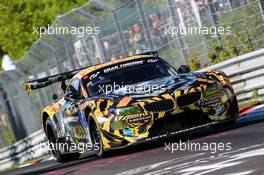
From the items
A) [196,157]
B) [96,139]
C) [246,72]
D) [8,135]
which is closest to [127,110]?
[96,139]

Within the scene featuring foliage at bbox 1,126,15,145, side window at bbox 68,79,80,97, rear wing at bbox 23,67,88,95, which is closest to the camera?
side window at bbox 68,79,80,97

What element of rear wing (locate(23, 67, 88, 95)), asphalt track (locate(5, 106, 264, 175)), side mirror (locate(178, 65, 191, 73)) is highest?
rear wing (locate(23, 67, 88, 95))

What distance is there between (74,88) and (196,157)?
4600 mm

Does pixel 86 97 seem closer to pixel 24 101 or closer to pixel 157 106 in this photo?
pixel 157 106

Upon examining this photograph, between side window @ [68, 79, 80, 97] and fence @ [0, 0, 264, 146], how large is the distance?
390 cm

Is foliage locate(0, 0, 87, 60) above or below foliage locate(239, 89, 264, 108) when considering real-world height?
above

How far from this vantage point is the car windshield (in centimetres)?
1311

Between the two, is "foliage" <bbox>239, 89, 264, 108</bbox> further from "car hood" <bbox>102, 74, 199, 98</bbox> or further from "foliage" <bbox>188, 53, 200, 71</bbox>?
"car hood" <bbox>102, 74, 199, 98</bbox>

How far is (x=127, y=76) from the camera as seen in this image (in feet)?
43.4

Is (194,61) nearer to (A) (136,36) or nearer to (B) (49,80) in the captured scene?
(A) (136,36)

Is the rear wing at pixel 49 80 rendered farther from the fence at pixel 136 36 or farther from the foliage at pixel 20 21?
the foliage at pixel 20 21

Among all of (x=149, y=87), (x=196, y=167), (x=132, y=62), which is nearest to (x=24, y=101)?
(x=132, y=62)

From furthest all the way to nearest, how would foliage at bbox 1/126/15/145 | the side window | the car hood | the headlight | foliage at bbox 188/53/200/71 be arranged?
foliage at bbox 1/126/15/145 < foliage at bbox 188/53/200/71 < the side window < the car hood < the headlight

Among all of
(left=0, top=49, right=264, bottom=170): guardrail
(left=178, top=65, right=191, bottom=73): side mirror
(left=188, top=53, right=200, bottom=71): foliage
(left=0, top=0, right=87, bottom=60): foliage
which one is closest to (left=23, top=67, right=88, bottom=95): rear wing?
(left=178, top=65, right=191, bottom=73): side mirror
